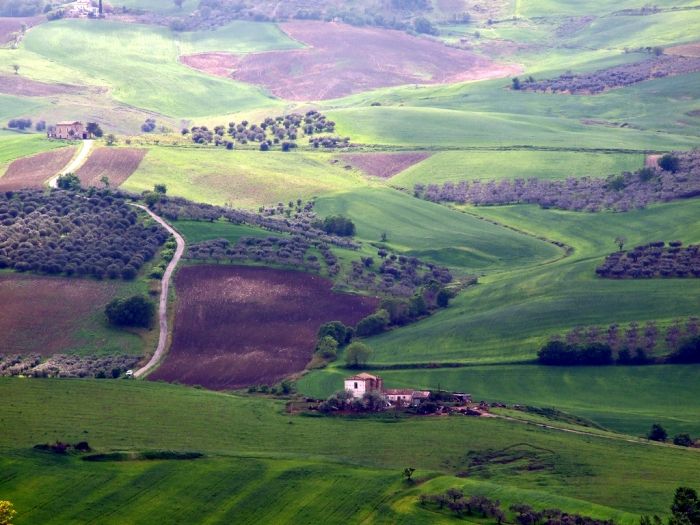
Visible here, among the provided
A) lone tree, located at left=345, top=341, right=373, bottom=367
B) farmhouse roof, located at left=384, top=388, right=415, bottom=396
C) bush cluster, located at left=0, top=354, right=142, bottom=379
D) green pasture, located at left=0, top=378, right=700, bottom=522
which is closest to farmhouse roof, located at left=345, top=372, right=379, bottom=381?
farmhouse roof, located at left=384, top=388, right=415, bottom=396

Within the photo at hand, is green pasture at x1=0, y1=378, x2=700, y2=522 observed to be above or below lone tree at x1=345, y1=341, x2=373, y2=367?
below

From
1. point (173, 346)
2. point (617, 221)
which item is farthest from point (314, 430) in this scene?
point (617, 221)

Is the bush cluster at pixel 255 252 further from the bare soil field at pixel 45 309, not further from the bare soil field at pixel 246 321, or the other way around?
the bare soil field at pixel 45 309

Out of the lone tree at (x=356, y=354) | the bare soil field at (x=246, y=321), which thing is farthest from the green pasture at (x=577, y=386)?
the bare soil field at (x=246, y=321)

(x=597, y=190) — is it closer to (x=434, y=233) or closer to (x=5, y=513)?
(x=434, y=233)

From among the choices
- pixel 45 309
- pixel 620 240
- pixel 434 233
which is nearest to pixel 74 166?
pixel 434 233

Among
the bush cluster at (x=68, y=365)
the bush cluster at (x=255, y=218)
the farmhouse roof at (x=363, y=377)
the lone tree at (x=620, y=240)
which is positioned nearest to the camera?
the farmhouse roof at (x=363, y=377)

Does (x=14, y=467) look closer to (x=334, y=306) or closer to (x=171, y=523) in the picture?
(x=171, y=523)

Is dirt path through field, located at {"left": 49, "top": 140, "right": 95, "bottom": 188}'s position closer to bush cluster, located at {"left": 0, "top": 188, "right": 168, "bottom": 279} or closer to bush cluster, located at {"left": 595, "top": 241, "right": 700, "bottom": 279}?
bush cluster, located at {"left": 0, "top": 188, "right": 168, "bottom": 279}
